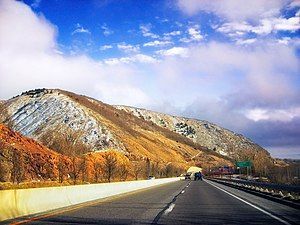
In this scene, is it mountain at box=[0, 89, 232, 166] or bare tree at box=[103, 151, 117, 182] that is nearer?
bare tree at box=[103, 151, 117, 182]

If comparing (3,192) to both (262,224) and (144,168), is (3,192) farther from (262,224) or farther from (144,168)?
(144,168)

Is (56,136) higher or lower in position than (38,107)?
lower

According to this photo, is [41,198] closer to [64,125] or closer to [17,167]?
[17,167]

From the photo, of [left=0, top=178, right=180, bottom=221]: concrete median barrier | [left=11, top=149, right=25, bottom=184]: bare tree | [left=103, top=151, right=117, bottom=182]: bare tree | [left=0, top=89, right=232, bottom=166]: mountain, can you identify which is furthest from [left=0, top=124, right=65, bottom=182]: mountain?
[left=0, top=178, right=180, bottom=221]: concrete median barrier

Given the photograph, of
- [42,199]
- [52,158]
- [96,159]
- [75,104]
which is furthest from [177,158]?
[42,199]

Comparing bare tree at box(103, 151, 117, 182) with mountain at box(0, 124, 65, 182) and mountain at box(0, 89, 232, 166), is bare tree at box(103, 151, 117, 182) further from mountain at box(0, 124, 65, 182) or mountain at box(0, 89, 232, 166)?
mountain at box(0, 89, 232, 166)

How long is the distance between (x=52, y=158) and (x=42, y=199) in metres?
67.7

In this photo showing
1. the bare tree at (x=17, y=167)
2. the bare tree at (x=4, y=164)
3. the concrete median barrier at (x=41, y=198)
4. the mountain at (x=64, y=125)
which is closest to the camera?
the concrete median barrier at (x=41, y=198)

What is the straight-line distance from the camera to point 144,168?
119938mm

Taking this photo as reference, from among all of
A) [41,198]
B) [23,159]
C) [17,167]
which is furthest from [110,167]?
[41,198]

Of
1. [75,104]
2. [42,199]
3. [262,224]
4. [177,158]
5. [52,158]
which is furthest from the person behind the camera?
[177,158]

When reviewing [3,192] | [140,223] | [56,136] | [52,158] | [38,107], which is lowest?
[140,223]

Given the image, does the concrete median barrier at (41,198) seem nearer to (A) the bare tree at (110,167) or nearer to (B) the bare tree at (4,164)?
Answer: (B) the bare tree at (4,164)

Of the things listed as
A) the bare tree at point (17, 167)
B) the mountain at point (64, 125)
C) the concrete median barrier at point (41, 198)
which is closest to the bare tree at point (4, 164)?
the bare tree at point (17, 167)
